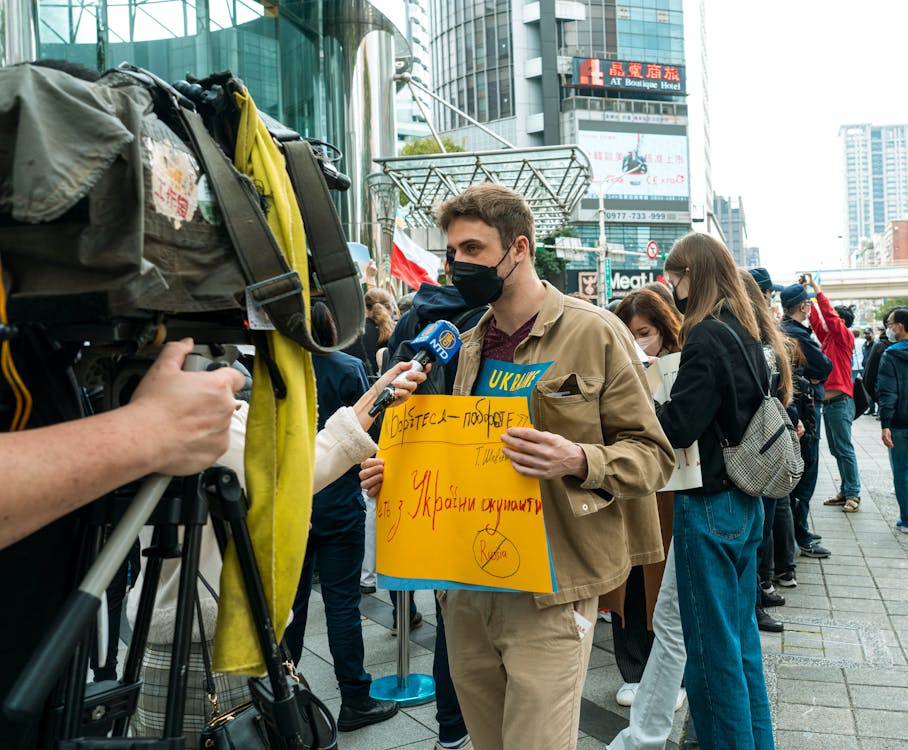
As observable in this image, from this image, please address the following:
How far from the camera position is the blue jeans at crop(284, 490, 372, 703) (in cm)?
435

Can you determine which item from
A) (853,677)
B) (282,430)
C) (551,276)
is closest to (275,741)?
(282,430)

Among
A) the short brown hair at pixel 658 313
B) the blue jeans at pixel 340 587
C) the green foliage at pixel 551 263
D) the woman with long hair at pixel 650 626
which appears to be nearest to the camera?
the woman with long hair at pixel 650 626

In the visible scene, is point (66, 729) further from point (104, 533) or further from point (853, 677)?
point (853, 677)

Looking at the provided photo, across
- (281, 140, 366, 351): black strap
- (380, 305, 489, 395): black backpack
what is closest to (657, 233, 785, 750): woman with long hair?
(380, 305, 489, 395): black backpack

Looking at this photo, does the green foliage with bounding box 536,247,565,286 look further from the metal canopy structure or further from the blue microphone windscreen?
the blue microphone windscreen

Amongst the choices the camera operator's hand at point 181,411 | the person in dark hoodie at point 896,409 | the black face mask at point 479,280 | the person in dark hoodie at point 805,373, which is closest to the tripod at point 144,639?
the camera operator's hand at point 181,411

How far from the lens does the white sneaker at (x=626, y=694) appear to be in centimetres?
434

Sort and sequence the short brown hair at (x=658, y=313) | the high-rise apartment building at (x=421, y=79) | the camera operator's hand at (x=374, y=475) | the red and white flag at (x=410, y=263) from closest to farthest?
the camera operator's hand at (x=374, y=475) < the short brown hair at (x=658, y=313) < the red and white flag at (x=410, y=263) < the high-rise apartment building at (x=421, y=79)

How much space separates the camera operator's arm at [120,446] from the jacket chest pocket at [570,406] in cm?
138

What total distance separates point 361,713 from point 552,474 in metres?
2.53

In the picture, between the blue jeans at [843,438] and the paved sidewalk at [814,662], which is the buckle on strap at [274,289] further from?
the blue jeans at [843,438]

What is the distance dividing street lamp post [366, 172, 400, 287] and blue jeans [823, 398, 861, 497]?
788cm

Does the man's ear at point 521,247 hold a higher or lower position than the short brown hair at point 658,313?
higher

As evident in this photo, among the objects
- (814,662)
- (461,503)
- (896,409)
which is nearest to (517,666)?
(461,503)
